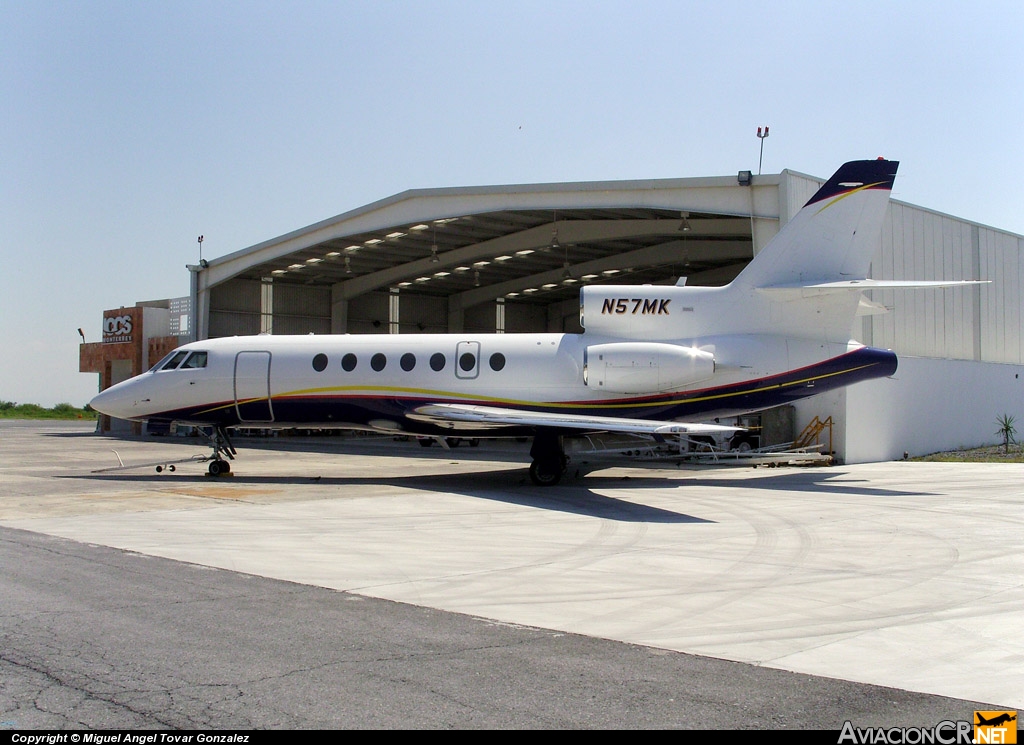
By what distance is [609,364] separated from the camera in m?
18.5

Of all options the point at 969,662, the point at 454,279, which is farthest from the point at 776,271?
the point at 454,279

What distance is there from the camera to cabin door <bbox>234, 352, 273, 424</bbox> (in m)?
20.5

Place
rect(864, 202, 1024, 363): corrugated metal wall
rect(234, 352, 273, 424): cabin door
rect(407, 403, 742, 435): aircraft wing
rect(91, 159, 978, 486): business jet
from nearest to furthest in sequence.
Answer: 1. rect(407, 403, 742, 435): aircraft wing
2. rect(91, 159, 978, 486): business jet
3. rect(234, 352, 273, 424): cabin door
4. rect(864, 202, 1024, 363): corrugated metal wall

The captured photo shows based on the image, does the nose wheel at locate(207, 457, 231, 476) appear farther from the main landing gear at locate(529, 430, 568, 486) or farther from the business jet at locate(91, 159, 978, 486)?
the main landing gear at locate(529, 430, 568, 486)

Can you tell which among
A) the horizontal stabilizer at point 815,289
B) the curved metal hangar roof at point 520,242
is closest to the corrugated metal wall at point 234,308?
the curved metal hangar roof at point 520,242

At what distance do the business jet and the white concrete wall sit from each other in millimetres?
6204

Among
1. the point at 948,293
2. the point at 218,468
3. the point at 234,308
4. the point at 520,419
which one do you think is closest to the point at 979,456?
the point at 948,293

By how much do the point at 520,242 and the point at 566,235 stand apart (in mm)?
2233

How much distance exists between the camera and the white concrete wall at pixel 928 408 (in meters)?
24.4

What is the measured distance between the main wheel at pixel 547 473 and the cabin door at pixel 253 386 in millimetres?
6559

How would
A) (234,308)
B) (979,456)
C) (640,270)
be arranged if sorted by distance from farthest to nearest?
1. (234,308)
2. (640,270)
3. (979,456)

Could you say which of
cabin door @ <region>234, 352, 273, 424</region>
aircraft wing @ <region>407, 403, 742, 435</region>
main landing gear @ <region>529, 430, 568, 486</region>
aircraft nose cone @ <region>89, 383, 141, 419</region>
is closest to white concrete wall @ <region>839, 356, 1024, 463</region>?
aircraft wing @ <region>407, 403, 742, 435</region>

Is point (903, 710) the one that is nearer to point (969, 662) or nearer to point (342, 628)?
point (969, 662)

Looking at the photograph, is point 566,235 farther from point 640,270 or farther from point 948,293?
point 948,293
